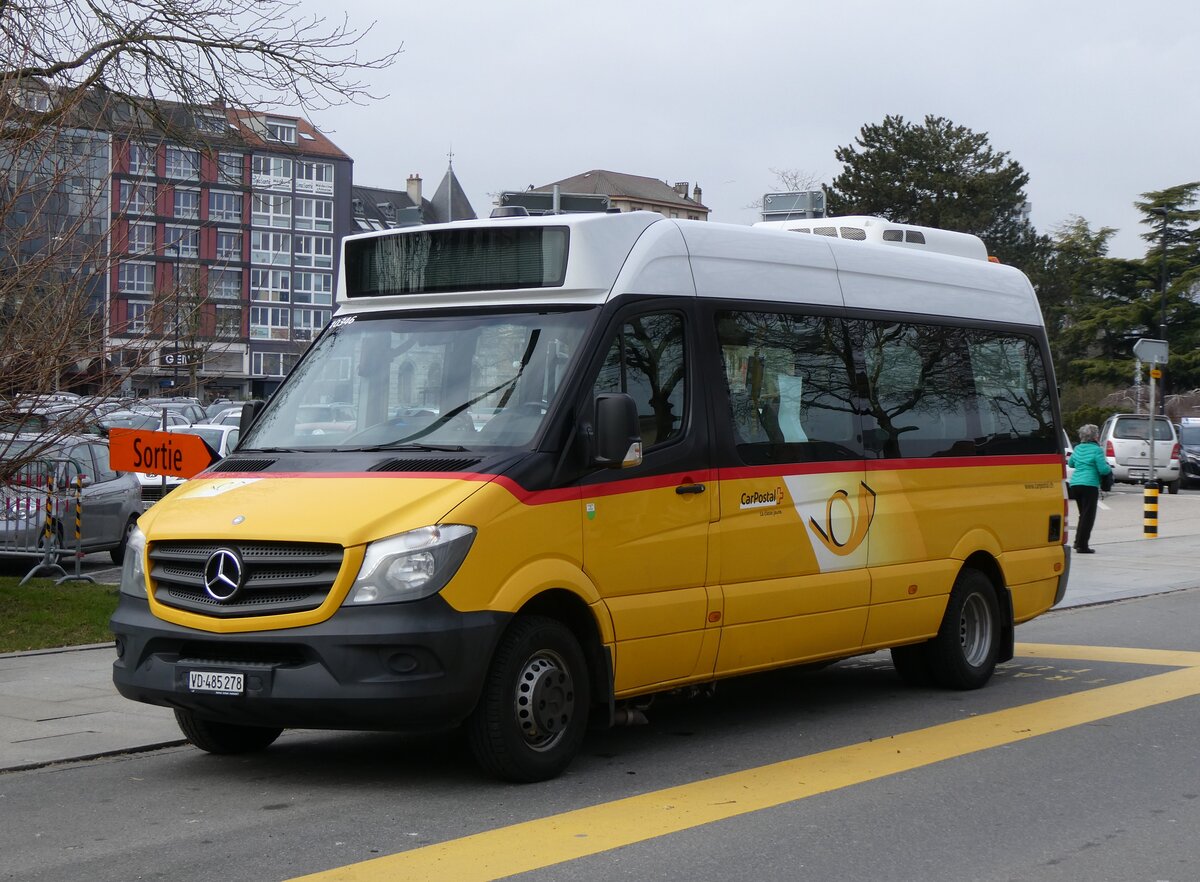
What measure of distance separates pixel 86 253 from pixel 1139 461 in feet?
107

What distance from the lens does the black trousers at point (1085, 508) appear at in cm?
2177

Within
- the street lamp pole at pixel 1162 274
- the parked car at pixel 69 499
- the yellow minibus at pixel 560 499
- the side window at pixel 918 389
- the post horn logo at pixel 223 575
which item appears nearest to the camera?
the yellow minibus at pixel 560 499

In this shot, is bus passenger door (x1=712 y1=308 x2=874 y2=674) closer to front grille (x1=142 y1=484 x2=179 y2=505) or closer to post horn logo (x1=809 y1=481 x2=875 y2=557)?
post horn logo (x1=809 y1=481 x2=875 y2=557)

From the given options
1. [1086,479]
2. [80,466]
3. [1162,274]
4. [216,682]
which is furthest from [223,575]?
[1162,274]

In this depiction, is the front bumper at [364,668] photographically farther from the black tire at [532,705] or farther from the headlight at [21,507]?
the headlight at [21,507]

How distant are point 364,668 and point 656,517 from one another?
177 centimetres

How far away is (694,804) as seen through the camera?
22.4ft

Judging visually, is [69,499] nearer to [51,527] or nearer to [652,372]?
A: [51,527]

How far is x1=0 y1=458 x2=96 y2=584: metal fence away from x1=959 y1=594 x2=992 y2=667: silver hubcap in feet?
28.3

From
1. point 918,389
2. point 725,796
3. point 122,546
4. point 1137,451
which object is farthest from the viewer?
point 1137,451

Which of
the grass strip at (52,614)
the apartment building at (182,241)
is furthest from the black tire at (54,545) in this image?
the apartment building at (182,241)

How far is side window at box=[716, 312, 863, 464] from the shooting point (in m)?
8.52

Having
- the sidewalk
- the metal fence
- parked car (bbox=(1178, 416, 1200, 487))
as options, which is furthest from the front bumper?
parked car (bbox=(1178, 416, 1200, 487))

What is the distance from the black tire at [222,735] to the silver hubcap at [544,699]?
4.44 feet
